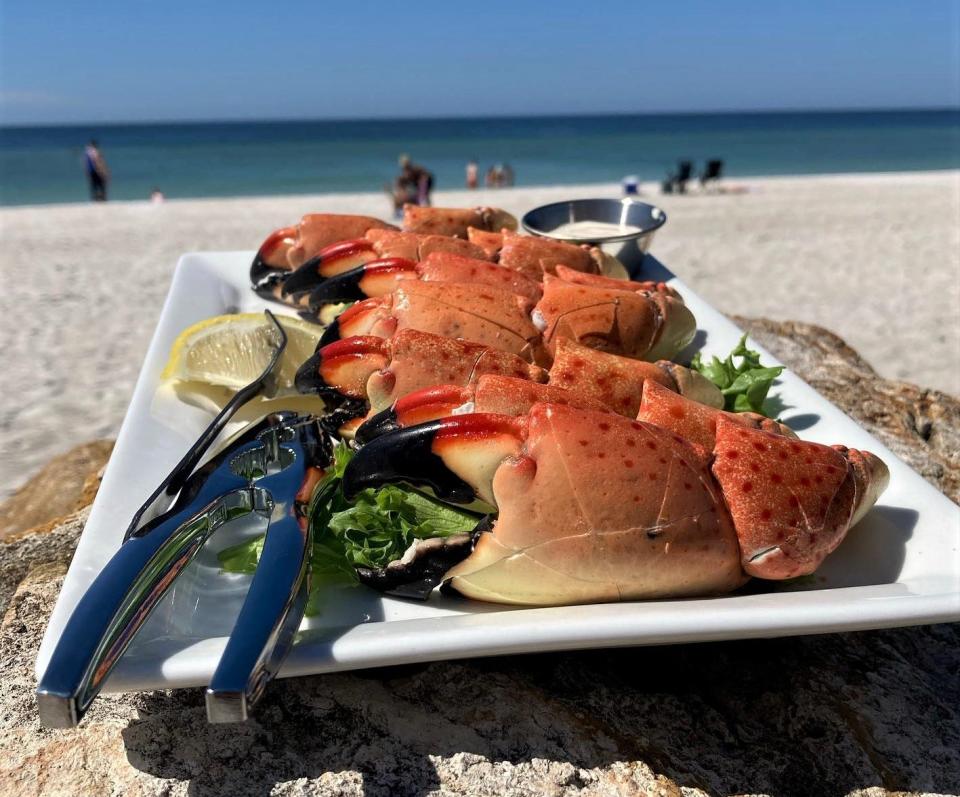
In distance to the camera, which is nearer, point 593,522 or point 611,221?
point 593,522

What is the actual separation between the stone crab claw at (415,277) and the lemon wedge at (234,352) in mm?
194

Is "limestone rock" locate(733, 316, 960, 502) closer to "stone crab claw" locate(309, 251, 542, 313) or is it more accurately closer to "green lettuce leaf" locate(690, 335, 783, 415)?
"green lettuce leaf" locate(690, 335, 783, 415)

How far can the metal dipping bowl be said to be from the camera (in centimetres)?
431

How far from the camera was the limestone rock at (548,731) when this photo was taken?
151 cm

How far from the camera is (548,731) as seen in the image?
1602mm

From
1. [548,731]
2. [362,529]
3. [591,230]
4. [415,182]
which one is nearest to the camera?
[548,731]

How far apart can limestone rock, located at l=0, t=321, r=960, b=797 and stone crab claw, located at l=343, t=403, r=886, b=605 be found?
21cm

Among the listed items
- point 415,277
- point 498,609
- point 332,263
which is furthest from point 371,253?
point 498,609

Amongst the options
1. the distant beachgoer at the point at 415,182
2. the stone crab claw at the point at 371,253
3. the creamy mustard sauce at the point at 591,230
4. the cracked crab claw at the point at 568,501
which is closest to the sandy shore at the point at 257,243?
the distant beachgoer at the point at 415,182

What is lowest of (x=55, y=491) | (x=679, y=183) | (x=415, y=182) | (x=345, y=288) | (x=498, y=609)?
(x=679, y=183)

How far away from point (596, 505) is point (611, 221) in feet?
11.0

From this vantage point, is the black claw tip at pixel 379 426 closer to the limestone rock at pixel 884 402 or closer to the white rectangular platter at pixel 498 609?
the white rectangular platter at pixel 498 609

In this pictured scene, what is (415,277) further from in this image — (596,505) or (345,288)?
(596,505)

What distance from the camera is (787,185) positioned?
88.8 feet
